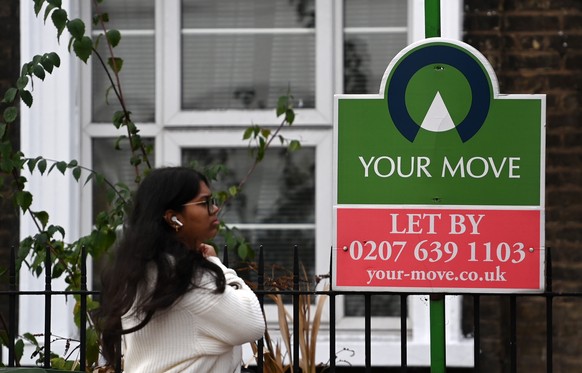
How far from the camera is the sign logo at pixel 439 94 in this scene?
4184 millimetres

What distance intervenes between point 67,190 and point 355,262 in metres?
2.50

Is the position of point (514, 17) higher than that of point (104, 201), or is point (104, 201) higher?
point (514, 17)

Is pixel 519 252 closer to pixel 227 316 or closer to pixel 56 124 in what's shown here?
pixel 227 316

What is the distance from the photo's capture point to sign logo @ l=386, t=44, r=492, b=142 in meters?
4.18

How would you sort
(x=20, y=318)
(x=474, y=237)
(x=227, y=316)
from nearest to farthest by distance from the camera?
(x=227, y=316) < (x=474, y=237) < (x=20, y=318)

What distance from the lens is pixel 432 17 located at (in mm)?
4203

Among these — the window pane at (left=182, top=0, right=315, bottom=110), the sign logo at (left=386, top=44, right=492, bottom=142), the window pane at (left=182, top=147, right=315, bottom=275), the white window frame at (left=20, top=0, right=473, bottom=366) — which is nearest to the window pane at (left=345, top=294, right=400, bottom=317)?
the white window frame at (left=20, top=0, right=473, bottom=366)

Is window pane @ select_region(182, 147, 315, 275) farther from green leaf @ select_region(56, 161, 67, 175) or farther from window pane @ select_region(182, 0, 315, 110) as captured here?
green leaf @ select_region(56, 161, 67, 175)

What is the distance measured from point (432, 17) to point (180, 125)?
2580 mm

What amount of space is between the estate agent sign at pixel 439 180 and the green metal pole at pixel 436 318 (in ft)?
0.22

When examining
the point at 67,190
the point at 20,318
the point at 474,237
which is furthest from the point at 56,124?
the point at 474,237

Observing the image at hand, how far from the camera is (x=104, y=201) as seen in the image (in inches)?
258

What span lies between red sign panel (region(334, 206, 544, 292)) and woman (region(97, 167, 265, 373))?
739 mm

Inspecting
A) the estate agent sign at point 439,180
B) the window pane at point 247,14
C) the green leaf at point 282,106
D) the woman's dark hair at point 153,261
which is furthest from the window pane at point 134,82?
the woman's dark hair at point 153,261
